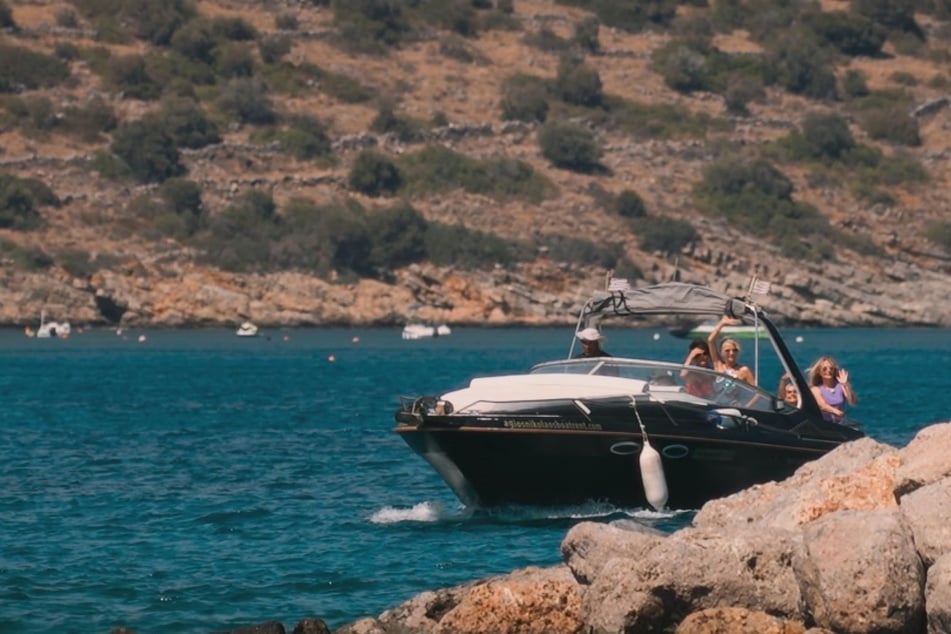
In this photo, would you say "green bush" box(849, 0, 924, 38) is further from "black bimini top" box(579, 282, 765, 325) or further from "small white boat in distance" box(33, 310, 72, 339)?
"black bimini top" box(579, 282, 765, 325)

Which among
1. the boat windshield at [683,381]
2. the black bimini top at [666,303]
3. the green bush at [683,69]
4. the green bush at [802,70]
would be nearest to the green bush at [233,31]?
the green bush at [683,69]

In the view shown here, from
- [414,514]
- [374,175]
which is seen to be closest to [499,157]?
[374,175]

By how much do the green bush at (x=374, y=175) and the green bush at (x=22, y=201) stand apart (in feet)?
51.6

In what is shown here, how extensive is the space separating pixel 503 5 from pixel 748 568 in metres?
119

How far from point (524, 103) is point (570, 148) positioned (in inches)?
296

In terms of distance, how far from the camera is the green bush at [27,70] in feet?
370

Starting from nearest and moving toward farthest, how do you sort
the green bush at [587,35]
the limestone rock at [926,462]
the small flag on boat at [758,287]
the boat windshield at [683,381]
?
the limestone rock at [926,462] < the boat windshield at [683,381] < the small flag on boat at [758,287] < the green bush at [587,35]

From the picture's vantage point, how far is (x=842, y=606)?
A: 522 inches

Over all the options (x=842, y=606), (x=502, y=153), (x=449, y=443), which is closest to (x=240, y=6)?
(x=502, y=153)

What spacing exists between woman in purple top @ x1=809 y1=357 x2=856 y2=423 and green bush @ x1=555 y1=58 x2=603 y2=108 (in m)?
97.7

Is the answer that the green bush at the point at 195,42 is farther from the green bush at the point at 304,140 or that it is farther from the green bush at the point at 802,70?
the green bush at the point at 802,70

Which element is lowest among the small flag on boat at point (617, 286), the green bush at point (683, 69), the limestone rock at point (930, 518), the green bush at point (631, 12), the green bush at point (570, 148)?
the green bush at point (570, 148)

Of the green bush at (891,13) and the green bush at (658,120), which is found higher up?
the green bush at (891,13)

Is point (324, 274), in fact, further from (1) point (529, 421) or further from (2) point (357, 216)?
(1) point (529, 421)
